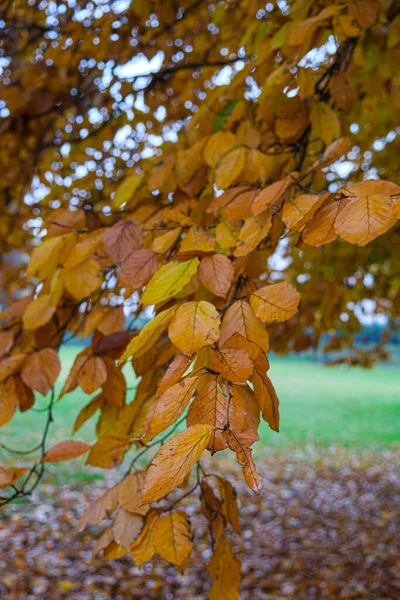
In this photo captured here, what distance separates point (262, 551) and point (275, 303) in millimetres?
3683

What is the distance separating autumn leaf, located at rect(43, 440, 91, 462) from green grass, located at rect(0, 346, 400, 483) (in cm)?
267

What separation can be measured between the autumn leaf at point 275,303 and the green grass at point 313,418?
10.3 feet

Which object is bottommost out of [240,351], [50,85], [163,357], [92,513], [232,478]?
[92,513]

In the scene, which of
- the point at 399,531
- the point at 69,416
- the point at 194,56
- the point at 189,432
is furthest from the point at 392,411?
the point at 189,432

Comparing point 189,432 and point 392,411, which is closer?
point 189,432

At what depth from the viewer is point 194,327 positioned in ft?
2.15

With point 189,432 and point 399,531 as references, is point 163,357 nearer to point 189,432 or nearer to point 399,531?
point 189,432

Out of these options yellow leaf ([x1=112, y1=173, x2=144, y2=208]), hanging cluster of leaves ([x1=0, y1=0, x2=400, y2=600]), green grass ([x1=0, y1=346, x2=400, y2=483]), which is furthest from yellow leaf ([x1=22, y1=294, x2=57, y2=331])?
green grass ([x1=0, y1=346, x2=400, y2=483])

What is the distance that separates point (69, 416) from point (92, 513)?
9.00 metres

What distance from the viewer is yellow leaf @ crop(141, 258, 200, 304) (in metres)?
0.77

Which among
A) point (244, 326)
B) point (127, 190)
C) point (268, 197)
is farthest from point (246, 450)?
point (127, 190)

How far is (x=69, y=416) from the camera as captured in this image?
9523 mm

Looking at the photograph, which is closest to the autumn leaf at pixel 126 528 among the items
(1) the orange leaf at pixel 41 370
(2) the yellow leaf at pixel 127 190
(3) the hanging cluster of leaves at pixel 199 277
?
(3) the hanging cluster of leaves at pixel 199 277

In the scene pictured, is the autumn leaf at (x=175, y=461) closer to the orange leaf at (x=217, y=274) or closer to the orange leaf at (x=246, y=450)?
the orange leaf at (x=246, y=450)
